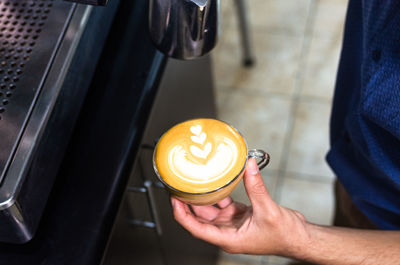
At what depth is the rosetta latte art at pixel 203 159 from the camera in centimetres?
80

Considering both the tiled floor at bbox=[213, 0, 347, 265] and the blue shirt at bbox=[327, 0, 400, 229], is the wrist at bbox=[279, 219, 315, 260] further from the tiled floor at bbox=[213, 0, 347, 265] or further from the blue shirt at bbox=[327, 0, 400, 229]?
the tiled floor at bbox=[213, 0, 347, 265]

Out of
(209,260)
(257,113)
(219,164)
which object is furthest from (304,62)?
(219,164)

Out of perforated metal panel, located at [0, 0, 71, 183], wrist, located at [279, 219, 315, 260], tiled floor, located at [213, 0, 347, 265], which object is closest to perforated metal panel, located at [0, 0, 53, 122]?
perforated metal panel, located at [0, 0, 71, 183]

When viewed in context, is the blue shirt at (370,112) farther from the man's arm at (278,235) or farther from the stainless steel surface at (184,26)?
the stainless steel surface at (184,26)

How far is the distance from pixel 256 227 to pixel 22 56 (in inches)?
19.7

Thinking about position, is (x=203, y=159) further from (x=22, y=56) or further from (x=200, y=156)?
(x=22, y=56)

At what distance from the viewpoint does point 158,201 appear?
114 centimetres

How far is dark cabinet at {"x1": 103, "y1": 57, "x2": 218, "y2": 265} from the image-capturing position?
95 cm

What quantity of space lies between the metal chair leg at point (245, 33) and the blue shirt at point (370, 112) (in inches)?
42.8

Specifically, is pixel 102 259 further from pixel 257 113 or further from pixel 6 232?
pixel 257 113

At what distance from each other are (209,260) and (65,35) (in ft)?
A: 3.23

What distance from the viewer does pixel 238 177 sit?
2.62ft

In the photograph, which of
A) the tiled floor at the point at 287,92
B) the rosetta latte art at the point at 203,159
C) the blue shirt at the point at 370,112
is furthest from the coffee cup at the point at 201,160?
Result: the tiled floor at the point at 287,92

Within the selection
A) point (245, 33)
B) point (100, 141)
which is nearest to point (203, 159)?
point (100, 141)
